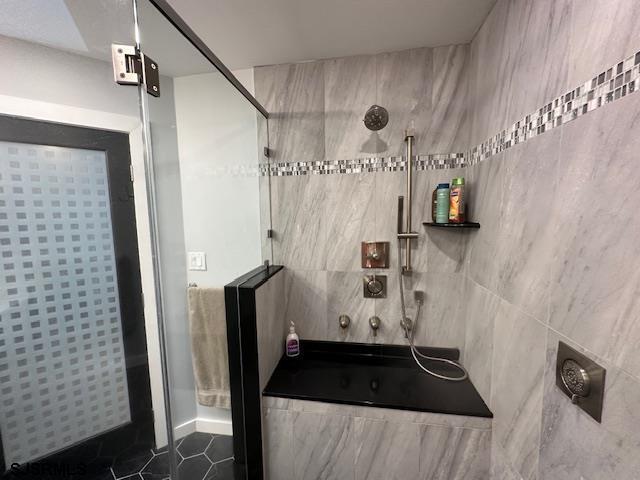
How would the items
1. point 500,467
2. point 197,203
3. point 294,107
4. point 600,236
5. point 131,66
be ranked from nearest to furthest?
point 600,236
point 131,66
point 500,467
point 197,203
point 294,107

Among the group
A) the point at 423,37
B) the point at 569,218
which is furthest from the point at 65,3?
the point at 569,218

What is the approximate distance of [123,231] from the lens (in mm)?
1325

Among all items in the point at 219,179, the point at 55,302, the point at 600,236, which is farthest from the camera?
the point at 219,179

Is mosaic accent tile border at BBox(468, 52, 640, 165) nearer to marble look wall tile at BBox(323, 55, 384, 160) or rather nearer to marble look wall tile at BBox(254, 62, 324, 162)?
marble look wall tile at BBox(323, 55, 384, 160)

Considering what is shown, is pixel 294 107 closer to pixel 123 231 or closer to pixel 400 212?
pixel 400 212

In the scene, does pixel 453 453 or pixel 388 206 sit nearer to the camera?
pixel 453 453

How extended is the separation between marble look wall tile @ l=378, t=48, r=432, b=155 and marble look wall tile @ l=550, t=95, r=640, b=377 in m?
0.82

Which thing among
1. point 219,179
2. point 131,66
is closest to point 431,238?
point 219,179

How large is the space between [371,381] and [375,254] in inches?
27.0

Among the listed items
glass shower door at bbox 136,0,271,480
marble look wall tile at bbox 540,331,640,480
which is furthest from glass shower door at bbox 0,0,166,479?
marble look wall tile at bbox 540,331,640,480

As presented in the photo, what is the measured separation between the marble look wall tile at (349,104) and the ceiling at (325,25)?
0.06 metres

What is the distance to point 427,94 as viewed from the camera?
1391 mm

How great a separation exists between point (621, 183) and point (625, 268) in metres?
0.18

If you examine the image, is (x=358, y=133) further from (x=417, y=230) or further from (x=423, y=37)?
(x=417, y=230)
